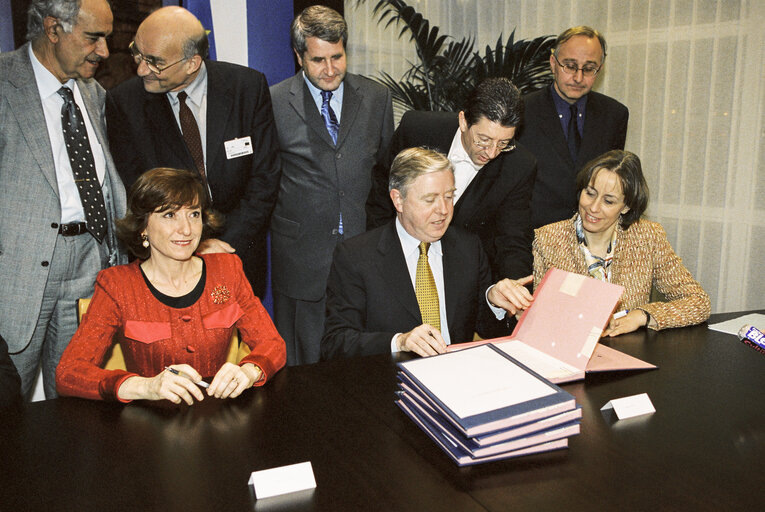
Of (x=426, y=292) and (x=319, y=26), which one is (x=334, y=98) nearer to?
(x=319, y=26)

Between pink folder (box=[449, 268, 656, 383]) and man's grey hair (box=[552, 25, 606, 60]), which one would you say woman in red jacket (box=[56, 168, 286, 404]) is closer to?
pink folder (box=[449, 268, 656, 383])

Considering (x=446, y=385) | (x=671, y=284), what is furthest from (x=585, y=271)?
(x=446, y=385)

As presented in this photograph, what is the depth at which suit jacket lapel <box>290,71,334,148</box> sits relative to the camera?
10.8 ft

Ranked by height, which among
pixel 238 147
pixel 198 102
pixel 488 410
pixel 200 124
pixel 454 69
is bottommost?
pixel 488 410

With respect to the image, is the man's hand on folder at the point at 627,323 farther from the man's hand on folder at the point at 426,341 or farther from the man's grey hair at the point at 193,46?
the man's grey hair at the point at 193,46

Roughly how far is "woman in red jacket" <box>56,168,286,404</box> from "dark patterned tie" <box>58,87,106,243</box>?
0.54m

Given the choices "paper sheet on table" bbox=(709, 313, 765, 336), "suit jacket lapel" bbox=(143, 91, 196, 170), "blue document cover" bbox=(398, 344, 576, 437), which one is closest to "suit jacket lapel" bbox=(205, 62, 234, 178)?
"suit jacket lapel" bbox=(143, 91, 196, 170)

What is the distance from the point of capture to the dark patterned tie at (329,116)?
331 centimetres

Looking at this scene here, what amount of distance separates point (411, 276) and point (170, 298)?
2.87 feet

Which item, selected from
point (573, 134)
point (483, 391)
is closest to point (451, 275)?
point (483, 391)

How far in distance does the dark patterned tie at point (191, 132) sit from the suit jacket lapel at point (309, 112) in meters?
0.54

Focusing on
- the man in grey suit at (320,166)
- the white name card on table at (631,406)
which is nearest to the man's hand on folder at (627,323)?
the white name card on table at (631,406)

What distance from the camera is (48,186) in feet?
8.57

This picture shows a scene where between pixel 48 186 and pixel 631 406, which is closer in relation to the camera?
pixel 631 406
